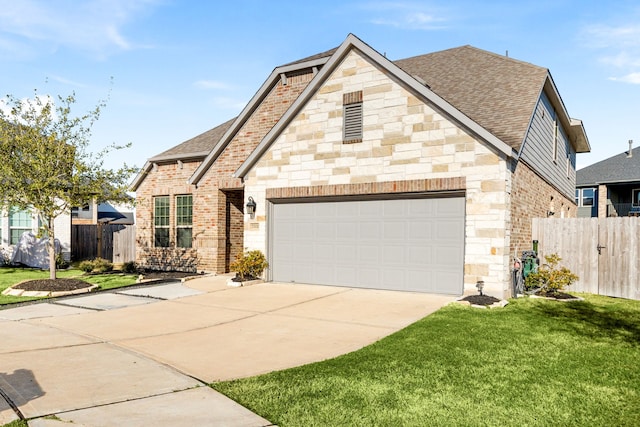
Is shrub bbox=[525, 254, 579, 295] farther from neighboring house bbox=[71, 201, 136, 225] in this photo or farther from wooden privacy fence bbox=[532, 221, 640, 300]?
neighboring house bbox=[71, 201, 136, 225]

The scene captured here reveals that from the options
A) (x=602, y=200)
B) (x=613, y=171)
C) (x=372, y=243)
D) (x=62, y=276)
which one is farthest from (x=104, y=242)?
(x=613, y=171)

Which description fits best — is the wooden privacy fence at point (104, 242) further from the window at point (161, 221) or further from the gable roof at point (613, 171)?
the gable roof at point (613, 171)

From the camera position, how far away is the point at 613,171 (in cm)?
3616

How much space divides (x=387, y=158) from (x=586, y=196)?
32.4 metres

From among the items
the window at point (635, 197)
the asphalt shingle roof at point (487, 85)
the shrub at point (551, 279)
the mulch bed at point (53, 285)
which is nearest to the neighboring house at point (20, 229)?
the mulch bed at point (53, 285)

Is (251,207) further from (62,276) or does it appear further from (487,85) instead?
(487,85)

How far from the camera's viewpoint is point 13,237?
2142 cm

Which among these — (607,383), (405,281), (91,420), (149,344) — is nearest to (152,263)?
(405,281)

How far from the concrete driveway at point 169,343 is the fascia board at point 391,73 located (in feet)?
13.4

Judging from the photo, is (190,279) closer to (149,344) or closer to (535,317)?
(149,344)

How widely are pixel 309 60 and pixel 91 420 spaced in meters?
15.0

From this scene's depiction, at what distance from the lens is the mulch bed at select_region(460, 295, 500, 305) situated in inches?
410

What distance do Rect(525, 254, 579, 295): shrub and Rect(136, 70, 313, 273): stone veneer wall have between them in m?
9.77

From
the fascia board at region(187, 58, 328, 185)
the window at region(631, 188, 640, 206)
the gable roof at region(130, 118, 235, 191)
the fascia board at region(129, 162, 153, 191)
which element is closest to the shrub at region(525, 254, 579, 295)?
the fascia board at region(187, 58, 328, 185)
